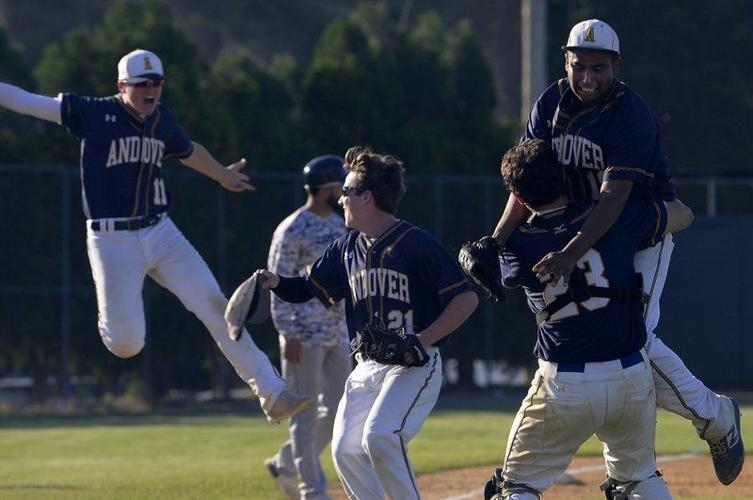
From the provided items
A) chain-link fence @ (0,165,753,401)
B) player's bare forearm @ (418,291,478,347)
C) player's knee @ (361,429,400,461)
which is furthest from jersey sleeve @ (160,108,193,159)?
chain-link fence @ (0,165,753,401)

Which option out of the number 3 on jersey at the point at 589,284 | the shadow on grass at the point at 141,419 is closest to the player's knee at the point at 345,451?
the number 3 on jersey at the point at 589,284

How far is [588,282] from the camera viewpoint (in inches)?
225

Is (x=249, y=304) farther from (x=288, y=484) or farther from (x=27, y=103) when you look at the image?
(x=288, y=484)

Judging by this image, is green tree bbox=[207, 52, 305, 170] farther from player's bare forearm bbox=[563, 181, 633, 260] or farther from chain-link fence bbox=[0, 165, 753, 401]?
player's bare forearm bbox=[563, 181, 633, 260]

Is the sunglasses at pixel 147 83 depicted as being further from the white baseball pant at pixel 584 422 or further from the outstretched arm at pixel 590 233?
the white baseball pant at pixel 584 422

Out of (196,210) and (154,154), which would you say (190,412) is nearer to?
(196,210)

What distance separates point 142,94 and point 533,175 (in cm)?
346

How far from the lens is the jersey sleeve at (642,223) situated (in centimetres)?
594

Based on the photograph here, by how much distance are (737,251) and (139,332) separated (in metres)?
14.6

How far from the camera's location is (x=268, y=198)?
19.9 m

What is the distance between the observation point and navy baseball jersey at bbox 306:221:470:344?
21.1 feet

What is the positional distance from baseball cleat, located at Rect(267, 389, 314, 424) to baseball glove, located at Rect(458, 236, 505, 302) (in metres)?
2.63

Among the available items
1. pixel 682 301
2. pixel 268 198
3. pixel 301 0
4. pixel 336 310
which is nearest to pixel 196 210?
pixel 268 198

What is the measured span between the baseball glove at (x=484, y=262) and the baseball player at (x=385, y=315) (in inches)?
19.5
